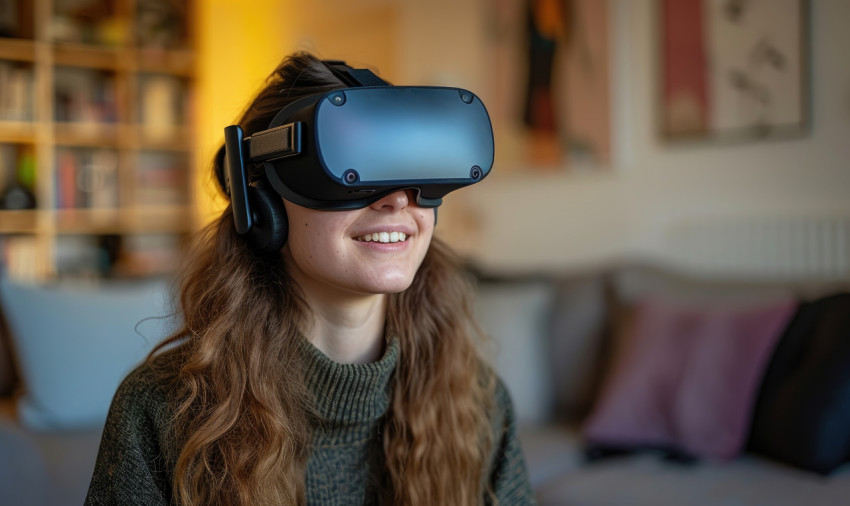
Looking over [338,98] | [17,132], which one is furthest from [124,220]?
[338,98]

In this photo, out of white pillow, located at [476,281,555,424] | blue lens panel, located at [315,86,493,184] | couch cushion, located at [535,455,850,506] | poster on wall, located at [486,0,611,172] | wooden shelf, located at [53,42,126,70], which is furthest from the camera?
wooden shelf, located at [53,42,126,70]

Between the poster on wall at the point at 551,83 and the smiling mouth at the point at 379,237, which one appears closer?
the smiling mouth at the point at 379,237

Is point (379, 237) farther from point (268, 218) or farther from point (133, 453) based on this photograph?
point (133, 453)

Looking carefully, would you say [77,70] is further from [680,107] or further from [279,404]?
[279,404]

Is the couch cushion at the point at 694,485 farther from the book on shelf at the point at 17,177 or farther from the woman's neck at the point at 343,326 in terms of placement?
the book on shelf at the point at 17,177

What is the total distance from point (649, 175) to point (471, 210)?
0.97 metres

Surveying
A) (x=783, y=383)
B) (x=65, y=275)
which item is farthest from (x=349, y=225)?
(x=65, y=275)

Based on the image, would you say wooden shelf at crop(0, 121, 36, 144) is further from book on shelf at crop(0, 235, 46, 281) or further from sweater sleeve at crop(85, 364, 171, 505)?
sweater sleeve at crop(85, 364, 171, 505)

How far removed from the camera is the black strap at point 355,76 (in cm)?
96

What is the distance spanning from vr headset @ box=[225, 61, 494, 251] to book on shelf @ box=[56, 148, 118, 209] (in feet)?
11.6

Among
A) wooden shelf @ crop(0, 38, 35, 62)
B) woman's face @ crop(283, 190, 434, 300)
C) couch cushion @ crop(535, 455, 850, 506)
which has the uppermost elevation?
wooden shelf @ crop(0, 38, 35, 62)

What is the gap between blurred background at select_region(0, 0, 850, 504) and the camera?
2.00 metres

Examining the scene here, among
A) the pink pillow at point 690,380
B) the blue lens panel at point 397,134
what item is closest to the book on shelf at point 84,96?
the pink pillow at point 690,380

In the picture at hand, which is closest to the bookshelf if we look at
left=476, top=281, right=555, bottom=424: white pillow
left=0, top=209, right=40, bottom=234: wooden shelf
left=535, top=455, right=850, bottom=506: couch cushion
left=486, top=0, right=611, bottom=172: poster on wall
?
left=0, top=209, right=40, bottom=234: wooden shelf
